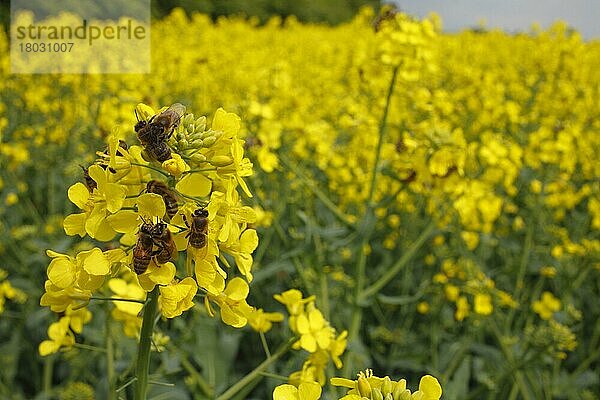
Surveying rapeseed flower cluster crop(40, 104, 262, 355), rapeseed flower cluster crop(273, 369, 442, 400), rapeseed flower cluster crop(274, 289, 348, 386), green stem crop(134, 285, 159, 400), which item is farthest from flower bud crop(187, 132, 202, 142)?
rapeseed flower cluster crop(274, 289, 348, 386)

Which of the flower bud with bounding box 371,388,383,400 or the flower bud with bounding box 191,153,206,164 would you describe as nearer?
the flower bud with bounding box 371,388,383,400

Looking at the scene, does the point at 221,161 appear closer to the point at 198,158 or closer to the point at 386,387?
the point at 198,158

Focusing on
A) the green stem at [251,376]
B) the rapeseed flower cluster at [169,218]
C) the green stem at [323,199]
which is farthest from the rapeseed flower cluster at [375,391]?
the green stem at [323,199]

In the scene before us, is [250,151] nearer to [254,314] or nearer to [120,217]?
[254,314]

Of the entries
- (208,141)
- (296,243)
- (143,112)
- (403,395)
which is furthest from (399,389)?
(296,243)

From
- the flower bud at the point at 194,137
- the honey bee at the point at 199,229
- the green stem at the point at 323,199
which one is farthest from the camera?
the green stem at the point at 323,199

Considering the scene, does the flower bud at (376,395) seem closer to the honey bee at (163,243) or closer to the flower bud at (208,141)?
the honey bee at (163,243)

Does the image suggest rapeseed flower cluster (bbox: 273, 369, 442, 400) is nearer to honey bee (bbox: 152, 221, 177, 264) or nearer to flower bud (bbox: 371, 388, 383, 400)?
flower bud (bbox: 371, 388, 383, 400)
